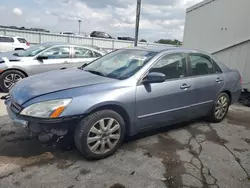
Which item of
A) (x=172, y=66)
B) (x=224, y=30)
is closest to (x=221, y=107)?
(x=172, y=66)

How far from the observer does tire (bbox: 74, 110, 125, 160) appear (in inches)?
113

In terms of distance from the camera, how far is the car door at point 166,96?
3375 millimetres

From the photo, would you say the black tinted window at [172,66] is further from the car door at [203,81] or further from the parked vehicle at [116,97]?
the car door at [203,81]

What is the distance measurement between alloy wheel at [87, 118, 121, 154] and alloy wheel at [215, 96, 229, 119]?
2485 mm

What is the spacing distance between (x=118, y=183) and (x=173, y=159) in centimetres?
98

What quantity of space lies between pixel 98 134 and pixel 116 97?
21.1 inches

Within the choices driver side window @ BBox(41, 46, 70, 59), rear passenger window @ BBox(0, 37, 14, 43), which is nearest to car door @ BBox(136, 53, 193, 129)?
driver side window @ BBox(41, 46, 70, 59)

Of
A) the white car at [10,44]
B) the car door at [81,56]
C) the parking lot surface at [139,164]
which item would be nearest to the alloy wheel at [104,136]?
the parking lot surface at [139,164]

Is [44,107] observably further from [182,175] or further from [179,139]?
[179,139]

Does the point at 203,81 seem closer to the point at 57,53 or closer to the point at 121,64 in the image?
the point at 121,64

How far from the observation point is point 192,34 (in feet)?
34.0

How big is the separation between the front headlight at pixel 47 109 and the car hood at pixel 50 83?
0.16 metres

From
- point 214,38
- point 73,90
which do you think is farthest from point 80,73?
point 214,38

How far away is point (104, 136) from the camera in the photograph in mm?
3061
